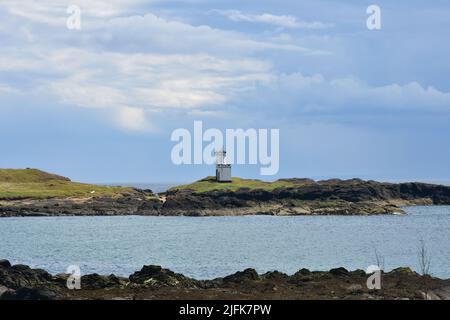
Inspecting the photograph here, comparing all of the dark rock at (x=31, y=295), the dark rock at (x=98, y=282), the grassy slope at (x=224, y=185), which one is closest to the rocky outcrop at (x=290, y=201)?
the grassy slope at (x=224, y=185)

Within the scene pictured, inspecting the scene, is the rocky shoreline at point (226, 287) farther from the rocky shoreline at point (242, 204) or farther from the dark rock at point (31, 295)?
the rocky shoreline at point (242, 204)

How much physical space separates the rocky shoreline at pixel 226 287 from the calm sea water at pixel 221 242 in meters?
18.8

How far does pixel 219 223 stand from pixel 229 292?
112478 millimetres

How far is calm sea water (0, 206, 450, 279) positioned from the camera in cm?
7538

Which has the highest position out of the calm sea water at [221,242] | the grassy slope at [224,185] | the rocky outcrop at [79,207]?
the grassy slope at [224,185]

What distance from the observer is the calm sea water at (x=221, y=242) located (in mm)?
75375

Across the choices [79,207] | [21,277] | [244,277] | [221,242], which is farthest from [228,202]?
[244,277]

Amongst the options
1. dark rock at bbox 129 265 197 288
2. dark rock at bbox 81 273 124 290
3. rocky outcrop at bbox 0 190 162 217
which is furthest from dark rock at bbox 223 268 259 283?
rocky outcrop at bbox 0 190 162 217

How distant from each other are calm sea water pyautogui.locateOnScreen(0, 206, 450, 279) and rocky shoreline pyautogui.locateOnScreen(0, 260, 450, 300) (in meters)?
18.8

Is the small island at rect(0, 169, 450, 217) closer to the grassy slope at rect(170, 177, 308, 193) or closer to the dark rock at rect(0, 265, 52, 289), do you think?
the grassy slope at rect(170, 177, 308, 193)

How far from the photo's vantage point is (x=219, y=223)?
15025 centimetres

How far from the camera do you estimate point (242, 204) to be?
176125mm
